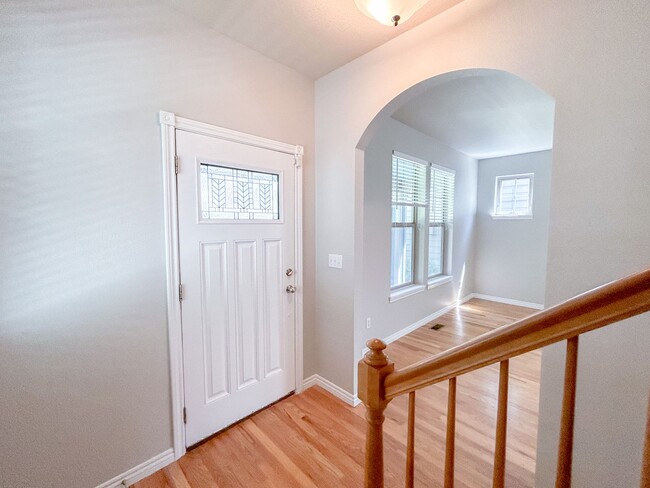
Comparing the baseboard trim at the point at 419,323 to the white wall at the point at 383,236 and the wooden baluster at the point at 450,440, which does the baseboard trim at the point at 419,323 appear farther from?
the wooden baluster at the point at 450,440

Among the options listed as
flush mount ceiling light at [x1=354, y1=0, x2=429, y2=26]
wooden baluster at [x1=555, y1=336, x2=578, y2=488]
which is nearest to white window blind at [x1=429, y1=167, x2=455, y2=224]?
flush mount ceiling light at [x1=354, y1=0, x2=429, y2=26]

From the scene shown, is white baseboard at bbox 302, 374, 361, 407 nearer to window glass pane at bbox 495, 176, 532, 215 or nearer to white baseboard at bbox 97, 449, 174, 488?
white baseboard at bbox 97, 449, 174, 488

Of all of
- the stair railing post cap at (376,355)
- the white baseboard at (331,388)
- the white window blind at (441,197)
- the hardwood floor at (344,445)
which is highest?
the white window blind at (441,197)

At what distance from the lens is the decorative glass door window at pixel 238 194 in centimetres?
176

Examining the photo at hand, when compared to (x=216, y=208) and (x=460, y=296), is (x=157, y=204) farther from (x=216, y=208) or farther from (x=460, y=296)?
(x=460, y=296)

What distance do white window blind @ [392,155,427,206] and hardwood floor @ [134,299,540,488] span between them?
217 cm

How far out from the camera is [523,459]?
1657mm

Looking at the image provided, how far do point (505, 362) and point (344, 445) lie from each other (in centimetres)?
155

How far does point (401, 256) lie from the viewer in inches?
145

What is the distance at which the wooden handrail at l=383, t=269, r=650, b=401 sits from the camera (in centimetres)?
47

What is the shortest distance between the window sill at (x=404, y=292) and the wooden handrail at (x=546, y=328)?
99.4 inches

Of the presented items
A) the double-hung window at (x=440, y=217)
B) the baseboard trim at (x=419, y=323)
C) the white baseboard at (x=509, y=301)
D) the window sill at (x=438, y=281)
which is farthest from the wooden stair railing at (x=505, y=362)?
the white baseboard at (x=509, y=301)

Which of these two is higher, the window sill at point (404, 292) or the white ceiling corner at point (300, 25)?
the white ceiling corner at point (300, 25)

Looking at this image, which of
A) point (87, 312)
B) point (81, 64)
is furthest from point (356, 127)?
point (87, 312)
